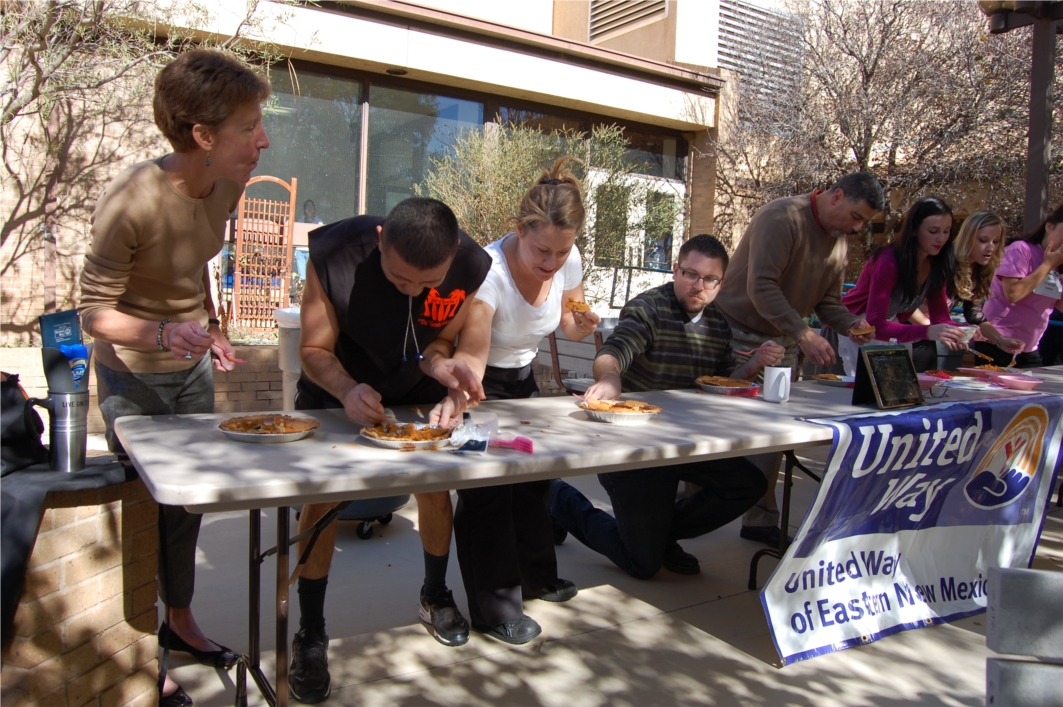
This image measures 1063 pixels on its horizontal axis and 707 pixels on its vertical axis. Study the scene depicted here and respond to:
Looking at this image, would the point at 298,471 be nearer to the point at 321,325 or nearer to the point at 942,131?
the point at 321,325

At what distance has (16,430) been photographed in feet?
6.57

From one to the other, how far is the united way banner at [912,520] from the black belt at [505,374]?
3.94 feet

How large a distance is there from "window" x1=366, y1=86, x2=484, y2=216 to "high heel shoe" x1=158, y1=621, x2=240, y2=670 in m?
7.83

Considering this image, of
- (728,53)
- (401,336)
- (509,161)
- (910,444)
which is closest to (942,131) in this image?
(728,53)

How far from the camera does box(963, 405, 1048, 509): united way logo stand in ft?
10.8

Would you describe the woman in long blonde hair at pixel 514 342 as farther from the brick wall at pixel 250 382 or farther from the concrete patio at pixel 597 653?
the brick wall at pixel 250 382

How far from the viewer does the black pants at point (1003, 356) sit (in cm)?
535

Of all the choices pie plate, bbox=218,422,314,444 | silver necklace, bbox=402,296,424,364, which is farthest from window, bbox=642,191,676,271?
pie plate, bbox=218,422,314,444

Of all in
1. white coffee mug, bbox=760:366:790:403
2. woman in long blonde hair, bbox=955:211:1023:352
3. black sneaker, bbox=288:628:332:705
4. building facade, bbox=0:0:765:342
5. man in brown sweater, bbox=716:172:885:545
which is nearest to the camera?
black sneaker, bbox=288:628:332:705

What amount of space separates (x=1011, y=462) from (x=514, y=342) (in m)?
2.15

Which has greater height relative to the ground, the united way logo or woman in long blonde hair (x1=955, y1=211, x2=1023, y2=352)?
woman in long blonde hair (x1=955, y1=211, x2=1023, y2=352)

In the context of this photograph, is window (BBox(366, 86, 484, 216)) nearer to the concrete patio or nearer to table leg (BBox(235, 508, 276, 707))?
the concrete patio

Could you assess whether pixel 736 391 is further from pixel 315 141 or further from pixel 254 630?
pixel 315 141

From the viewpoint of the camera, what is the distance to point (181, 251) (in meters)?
2.47
